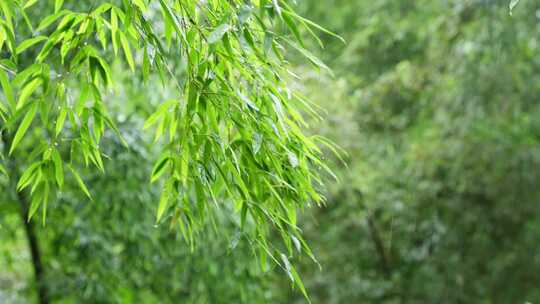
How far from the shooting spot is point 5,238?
11.7 ft

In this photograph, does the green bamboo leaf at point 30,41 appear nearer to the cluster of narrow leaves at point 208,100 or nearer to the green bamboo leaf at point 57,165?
the cluster of narrow leaves at point 208,100

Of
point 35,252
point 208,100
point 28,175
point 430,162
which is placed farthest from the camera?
point 430,162

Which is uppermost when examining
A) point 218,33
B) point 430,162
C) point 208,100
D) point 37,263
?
point 218,33

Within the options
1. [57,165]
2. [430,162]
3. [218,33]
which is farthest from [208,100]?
[430,162]

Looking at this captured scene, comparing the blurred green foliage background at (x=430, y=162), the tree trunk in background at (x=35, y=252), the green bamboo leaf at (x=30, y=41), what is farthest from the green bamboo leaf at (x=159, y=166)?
Answer: the blurred green foliage background at (x=430, y=162)

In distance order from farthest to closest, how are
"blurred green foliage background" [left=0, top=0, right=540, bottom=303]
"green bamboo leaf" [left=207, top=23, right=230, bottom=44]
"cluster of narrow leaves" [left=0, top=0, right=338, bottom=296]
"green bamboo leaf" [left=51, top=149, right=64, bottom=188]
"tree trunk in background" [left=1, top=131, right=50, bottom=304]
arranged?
"blurred green foliage background" [left=0, top=0, right=540, bottom=303] < "tree trunk in background" [left=1, top=131, right=50, bottom=304] < "green bamboo leaf" [left=51, top=149, right=64, bottom=188] < "cluster of narrow leaves" [left=0, top=0, right=338, bottom=296] < "green bamboo leaf" [left=207, top=23, right=230, bottom=44]

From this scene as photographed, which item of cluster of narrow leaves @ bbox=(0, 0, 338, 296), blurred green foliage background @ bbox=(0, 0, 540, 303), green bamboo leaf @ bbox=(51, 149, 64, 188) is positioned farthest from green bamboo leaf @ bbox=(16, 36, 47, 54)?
blurred green foliage background @ bbox=(0, 0, 540, 303)

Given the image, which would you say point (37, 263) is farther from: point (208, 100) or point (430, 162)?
point (430, 162)

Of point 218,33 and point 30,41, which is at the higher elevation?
point 30,41

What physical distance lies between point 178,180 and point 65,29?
379 mm

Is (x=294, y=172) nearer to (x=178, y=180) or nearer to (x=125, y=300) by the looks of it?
(x=178, y=180)

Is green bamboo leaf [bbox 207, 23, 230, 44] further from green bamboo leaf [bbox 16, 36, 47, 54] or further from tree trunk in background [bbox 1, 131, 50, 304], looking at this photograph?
tree trunk in background [bbox 1, 131, 50, 304]

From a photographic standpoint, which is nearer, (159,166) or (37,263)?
(159,166)

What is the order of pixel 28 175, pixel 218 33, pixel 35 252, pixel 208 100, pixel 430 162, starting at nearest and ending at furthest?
pixel 218 33 < pixel 208 100 < pixel 28 175 < pixel 35 252 < pixel 430 162
